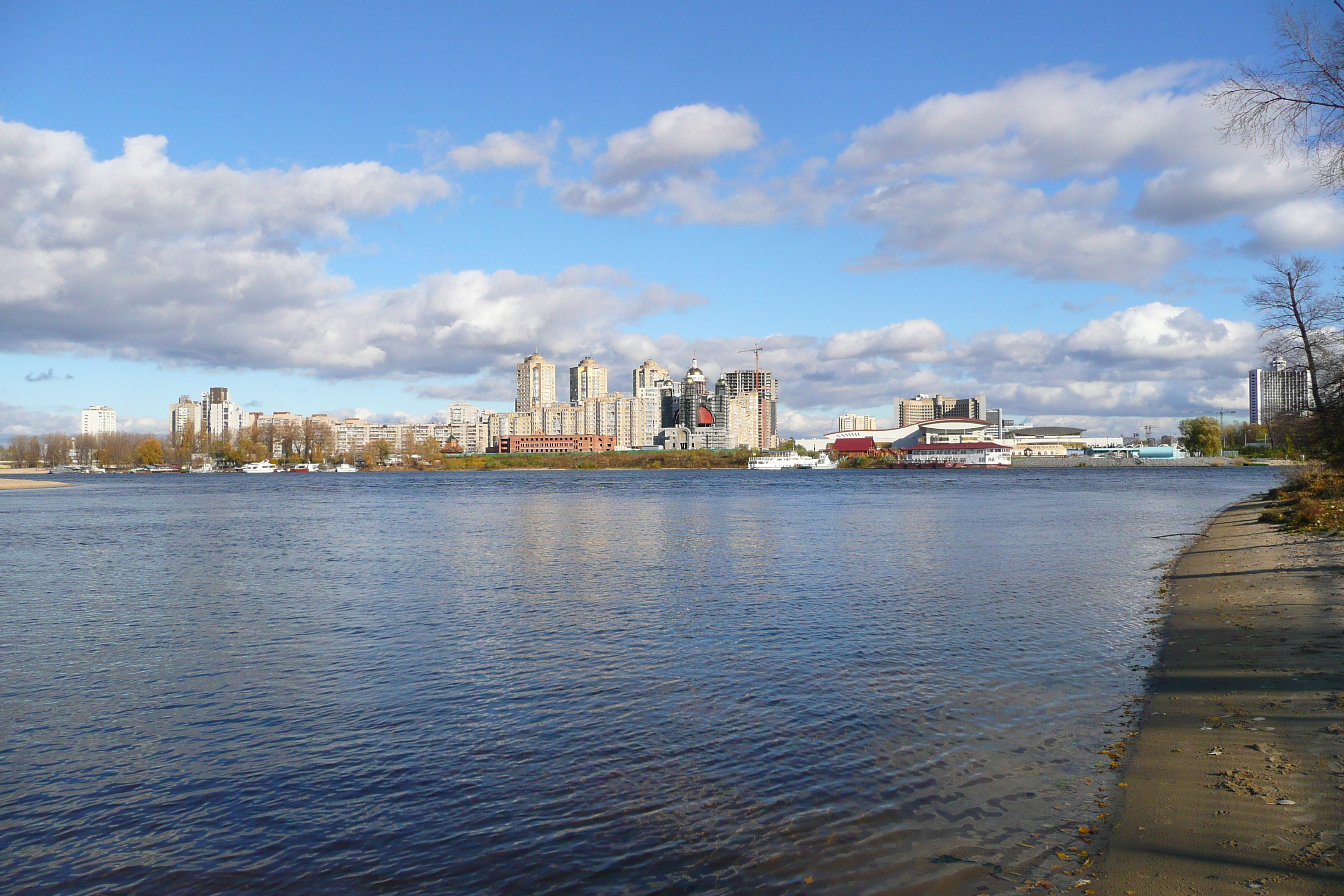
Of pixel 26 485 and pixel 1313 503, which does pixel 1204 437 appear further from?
pixel 26 485

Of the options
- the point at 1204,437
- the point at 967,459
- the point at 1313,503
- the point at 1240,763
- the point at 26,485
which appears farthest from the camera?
the point at 967,459

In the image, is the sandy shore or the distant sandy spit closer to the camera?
the sandy shore

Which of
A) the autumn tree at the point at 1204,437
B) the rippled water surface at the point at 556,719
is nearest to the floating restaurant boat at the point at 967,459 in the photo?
the autumn tree at the point at 1204,437

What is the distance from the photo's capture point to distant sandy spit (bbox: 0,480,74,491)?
107 m

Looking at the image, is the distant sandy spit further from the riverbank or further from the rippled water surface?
the riverbank

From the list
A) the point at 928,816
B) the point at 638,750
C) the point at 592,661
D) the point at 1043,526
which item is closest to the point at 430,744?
the point at 638,750

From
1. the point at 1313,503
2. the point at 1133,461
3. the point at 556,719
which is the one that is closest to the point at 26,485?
the point at 556,719

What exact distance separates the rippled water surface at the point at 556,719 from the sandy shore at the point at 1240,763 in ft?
2.14

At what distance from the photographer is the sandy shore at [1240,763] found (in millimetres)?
6297

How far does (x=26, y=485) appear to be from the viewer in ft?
370

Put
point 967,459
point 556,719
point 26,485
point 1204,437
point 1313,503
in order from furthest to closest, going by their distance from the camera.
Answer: point 967,459 → point 1204,437 → point 26,485 → point 1313,503 → point 556,719

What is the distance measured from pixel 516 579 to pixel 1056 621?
14860 millimetres

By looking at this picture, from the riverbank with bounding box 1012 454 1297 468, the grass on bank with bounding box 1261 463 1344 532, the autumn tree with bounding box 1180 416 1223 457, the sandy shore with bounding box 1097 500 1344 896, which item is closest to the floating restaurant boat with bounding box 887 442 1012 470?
the riverbank with bounding box 1012 454 1297 468

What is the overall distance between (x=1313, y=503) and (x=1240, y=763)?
103ft
